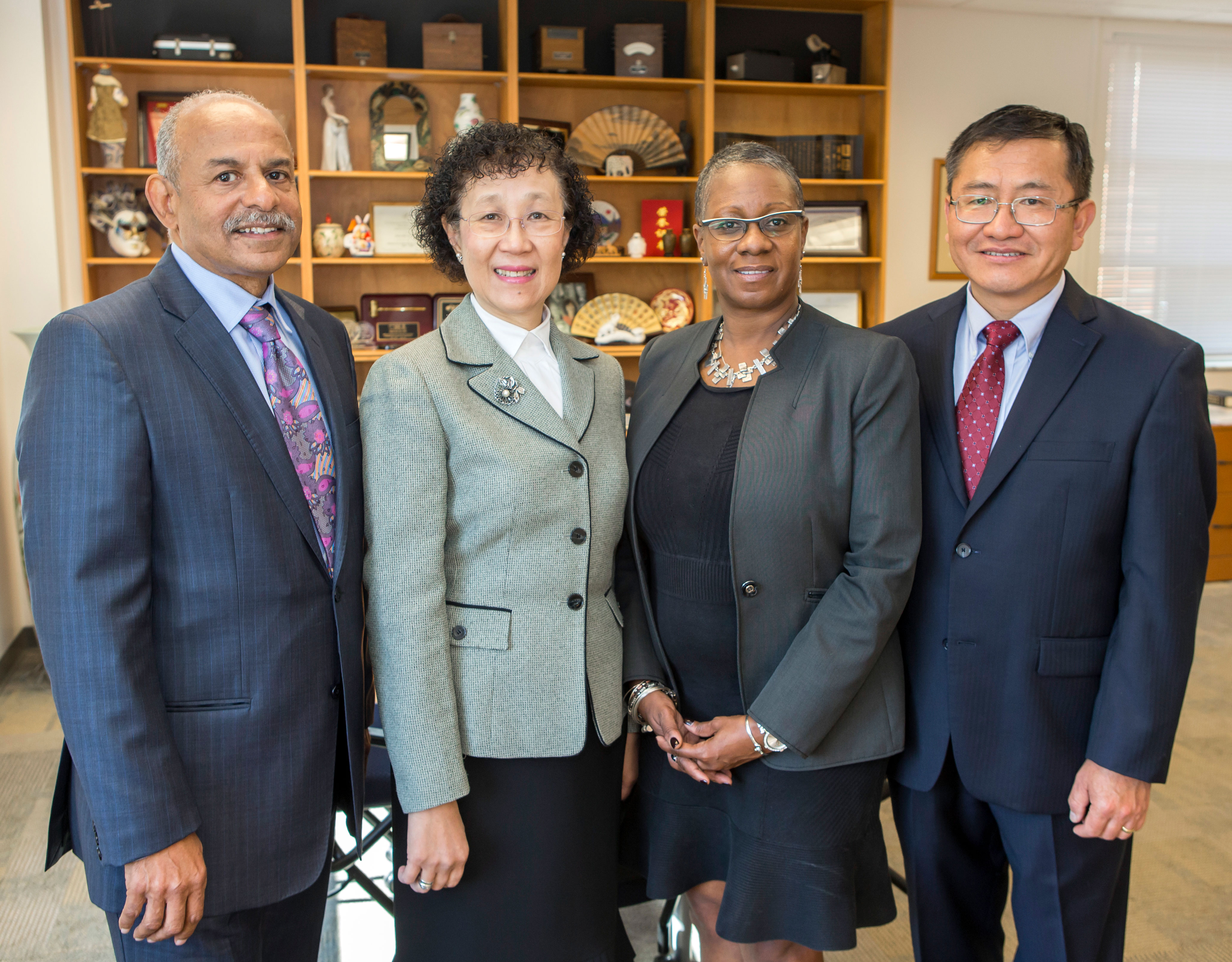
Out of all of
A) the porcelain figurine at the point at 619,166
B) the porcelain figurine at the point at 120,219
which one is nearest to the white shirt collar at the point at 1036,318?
the porcelain figurine at the point at 619,166

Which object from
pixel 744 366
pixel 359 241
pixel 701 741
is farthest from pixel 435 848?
pixel 359 241

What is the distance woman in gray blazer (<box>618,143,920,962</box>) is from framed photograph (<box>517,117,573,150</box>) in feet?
10.8

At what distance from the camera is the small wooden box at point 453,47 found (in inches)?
→ 179

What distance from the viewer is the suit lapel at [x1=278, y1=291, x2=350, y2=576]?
141 cm

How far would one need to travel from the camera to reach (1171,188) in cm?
607

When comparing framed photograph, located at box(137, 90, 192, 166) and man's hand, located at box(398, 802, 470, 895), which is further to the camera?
framed photograph, located at box(137, 90, 192, 166)

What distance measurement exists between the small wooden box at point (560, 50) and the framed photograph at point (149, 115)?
5.61ft

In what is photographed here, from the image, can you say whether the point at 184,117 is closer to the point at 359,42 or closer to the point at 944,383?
the point at 944,383

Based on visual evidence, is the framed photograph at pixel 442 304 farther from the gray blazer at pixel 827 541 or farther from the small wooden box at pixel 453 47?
the gray blazer at pixel 827 541

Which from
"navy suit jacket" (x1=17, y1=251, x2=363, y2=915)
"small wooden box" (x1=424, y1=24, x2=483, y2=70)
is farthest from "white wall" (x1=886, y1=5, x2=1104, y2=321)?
"navy suit jacket" (x1=17, y1=251, x2=363, y2=915)

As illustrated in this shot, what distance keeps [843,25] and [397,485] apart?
15.8ft

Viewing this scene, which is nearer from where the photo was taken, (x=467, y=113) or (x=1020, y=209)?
(x=1020, y=209)

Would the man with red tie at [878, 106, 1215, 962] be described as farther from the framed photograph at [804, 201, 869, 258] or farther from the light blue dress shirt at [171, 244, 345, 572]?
the framed photograph at [804, 201, 869, 258]

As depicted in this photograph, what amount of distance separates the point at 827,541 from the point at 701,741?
0.40 metres
